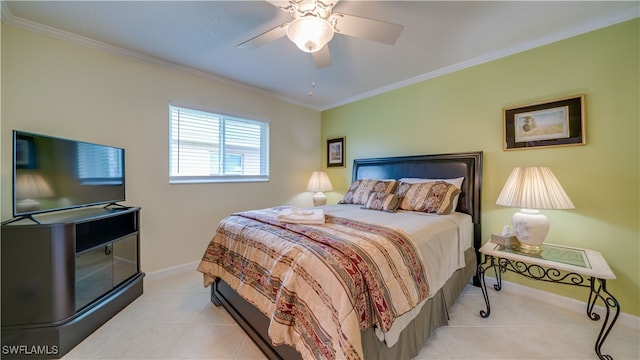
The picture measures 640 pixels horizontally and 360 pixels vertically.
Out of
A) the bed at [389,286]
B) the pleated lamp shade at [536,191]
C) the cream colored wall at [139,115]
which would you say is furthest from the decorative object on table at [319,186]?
the pleated lamp shade at [536,191]

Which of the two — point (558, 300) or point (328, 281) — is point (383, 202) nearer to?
point (328, 281)

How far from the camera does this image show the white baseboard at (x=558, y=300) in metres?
1.87

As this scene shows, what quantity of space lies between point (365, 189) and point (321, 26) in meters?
2.04

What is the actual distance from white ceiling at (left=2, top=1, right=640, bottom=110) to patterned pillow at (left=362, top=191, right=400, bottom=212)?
5.04ft

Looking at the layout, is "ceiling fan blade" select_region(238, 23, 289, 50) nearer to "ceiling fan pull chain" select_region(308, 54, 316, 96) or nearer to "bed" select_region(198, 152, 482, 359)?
"ceiling fan pull chain" select_region(308, 54, 316, 96)

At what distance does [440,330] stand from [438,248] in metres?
0.66

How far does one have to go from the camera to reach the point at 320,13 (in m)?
1.52

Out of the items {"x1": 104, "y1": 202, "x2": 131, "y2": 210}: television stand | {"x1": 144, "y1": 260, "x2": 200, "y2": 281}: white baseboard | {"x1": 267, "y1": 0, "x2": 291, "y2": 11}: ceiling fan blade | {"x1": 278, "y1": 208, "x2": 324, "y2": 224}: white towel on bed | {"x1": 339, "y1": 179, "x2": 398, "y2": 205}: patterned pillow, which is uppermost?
{"x1": 267, "y1": 0, "x2": 291, "y2": 11}: ceiling fan blade

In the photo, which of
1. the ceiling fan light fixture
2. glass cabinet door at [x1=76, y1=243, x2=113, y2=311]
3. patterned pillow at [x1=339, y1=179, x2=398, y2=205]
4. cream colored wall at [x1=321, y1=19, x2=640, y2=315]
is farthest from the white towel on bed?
cream colored wall at [x1=321, y1=19, x2=640, y2=315]

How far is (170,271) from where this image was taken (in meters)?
2.78

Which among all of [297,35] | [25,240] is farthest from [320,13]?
[25,240]

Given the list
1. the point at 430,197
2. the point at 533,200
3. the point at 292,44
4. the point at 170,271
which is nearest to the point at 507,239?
the point at 533,200

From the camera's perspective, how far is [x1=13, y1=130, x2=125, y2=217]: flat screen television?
60.9 inches

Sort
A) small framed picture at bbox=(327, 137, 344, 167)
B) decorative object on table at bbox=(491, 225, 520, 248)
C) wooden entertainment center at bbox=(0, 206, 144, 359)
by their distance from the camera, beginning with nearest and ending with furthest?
wooden entertainment center at bbox=(0, 206, 144, 359) → decorative object on table at bbox=(491, 225, 520, 248) → small framed picture at bbox=(327, 137, 344, 167)
